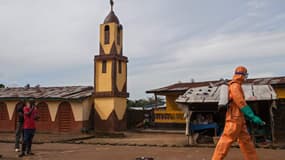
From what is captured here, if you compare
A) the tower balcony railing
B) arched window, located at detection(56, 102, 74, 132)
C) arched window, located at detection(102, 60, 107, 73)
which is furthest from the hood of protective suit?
the tower balcony railing

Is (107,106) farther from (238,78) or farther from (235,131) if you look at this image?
(235,131)

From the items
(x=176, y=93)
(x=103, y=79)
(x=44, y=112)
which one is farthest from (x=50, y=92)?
(x=176, y=93)

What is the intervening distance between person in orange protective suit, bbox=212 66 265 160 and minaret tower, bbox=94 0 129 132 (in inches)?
565

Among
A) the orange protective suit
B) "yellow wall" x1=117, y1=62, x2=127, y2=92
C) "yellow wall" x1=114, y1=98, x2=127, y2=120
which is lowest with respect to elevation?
the orange protective suit

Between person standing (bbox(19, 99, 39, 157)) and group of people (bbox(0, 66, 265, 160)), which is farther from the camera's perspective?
person standing (bbox(19, 99, 39, 157))

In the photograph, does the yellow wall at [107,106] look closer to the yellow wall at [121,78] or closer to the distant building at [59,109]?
the distant building at [59,109]

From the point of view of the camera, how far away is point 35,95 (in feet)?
74.8

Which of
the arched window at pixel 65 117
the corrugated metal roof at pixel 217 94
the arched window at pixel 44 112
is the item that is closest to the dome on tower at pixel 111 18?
the arched window at pixel 65 117

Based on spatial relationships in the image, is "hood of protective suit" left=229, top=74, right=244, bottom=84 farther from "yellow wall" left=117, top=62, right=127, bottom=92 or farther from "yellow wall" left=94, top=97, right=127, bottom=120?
"yellow wall" left=117, top=62, right=127, bottom=92

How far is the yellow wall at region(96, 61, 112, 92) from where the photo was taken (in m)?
21.1

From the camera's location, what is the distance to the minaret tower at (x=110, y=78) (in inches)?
829

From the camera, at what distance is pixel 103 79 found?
70.1 ft

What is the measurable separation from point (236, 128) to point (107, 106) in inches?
587

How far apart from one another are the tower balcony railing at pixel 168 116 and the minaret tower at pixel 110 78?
10.6 feet
